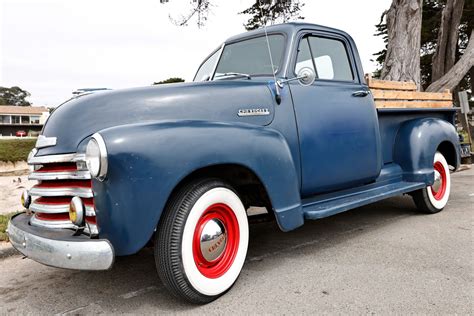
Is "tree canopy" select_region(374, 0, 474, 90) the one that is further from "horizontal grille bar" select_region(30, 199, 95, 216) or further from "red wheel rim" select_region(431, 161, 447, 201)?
"horizontal grille bar" select_region(30, 199, 95, 216)

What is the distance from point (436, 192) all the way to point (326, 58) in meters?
2.32

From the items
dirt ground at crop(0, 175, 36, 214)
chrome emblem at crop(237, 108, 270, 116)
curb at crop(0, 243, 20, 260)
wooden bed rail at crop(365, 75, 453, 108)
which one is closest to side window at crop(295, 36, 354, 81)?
wooden bed rail at crop(365, 75, 453, 108)

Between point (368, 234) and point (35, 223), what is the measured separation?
3.02m

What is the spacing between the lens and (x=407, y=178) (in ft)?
14.3

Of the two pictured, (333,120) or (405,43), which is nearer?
(333,120)

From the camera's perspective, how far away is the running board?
125 inches

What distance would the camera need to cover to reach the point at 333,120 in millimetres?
3490

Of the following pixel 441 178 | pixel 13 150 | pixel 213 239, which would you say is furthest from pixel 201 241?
pixel 13 150

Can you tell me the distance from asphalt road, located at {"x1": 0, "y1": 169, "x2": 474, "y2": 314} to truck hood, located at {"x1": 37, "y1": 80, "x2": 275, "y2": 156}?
3.28 feet

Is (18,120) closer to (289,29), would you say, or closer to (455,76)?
(455,76)

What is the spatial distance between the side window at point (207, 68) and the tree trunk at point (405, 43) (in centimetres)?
661

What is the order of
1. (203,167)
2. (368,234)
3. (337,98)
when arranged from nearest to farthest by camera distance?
(203,167), (337,98), (368,234)

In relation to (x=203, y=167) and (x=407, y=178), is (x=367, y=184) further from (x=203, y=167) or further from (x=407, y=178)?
(x=203, y=167)

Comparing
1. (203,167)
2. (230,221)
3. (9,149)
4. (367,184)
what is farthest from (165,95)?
(9,149)
